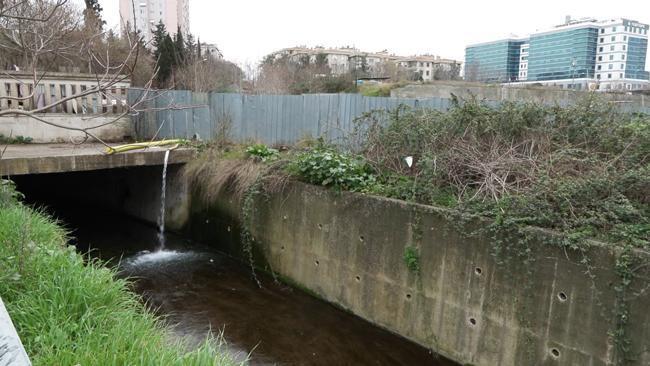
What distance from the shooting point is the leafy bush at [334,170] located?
315 inches

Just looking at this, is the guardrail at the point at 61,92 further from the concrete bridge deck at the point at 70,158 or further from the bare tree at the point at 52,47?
the bare tree at the point at 52,47

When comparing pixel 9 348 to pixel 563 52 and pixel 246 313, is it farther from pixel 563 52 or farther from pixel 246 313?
pixel 563 52

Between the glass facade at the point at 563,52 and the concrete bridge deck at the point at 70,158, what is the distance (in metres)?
70.5

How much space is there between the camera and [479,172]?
6945 mm

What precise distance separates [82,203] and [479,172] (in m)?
13.9

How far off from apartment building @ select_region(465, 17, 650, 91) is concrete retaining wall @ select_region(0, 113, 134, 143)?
60796mm

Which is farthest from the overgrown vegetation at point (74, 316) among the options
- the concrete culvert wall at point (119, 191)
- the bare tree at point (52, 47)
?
the concrete culvert wall at point (119, 191)

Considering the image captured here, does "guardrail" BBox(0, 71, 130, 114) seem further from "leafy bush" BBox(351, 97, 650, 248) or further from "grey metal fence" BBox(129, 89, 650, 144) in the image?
"leafy bush" BBox(351, 97, 650, 248)

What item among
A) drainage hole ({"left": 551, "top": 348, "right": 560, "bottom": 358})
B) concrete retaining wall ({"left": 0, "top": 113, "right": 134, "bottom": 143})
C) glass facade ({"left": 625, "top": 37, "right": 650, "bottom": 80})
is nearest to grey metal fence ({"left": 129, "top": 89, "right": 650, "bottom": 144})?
concrete retaining wall ({"left": 0, "top": 113, "right": 134, "bottom": 143})

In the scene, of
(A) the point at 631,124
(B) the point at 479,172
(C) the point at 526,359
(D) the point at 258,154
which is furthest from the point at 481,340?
(D) the point at 258,154

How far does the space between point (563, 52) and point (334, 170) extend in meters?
74.1

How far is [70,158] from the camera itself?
32.6ft

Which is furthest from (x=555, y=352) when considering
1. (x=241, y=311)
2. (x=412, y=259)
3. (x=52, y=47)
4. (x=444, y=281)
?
(x=52, y=47)

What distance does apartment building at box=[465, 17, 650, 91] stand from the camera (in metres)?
69.5
